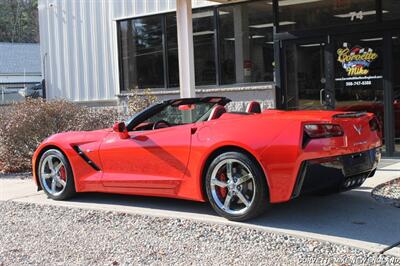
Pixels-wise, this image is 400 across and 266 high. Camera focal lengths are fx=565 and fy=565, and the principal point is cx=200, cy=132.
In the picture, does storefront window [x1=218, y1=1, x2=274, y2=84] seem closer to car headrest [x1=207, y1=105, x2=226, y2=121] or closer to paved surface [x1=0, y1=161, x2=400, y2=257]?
paved surface [x1=0, y1=161, x2=400, y2=257]

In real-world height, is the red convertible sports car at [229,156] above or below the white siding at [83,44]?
below

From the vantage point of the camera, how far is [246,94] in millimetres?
11906

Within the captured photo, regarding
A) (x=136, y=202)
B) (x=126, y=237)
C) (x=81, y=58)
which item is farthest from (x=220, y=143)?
(x=81, y=58)

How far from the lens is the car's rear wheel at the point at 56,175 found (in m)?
7.13

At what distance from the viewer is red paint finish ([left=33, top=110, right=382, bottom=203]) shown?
5.27m

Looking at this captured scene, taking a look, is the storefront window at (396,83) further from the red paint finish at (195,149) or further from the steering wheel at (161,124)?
the steering wheel at (161,124)

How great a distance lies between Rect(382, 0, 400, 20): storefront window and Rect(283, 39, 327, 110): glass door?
3.90ft

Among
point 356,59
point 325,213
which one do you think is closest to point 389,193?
point 325,213

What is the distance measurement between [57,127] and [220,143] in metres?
5.70

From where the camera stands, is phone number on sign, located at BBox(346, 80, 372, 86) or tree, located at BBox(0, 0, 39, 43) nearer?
phone number on sign, located at BBox(346, 80, 372, 86)

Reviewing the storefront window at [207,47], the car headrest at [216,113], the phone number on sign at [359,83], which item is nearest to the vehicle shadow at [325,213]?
the car headrest at [216,113]

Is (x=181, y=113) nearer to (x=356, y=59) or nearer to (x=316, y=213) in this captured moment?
(x=316, y=213)

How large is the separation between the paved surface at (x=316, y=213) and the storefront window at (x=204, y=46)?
220 inches

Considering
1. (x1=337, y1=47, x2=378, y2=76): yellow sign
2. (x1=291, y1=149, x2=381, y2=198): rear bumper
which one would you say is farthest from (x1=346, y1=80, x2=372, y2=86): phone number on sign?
(x1=291, y1=149, x2=381, y2=198): rear bumper
